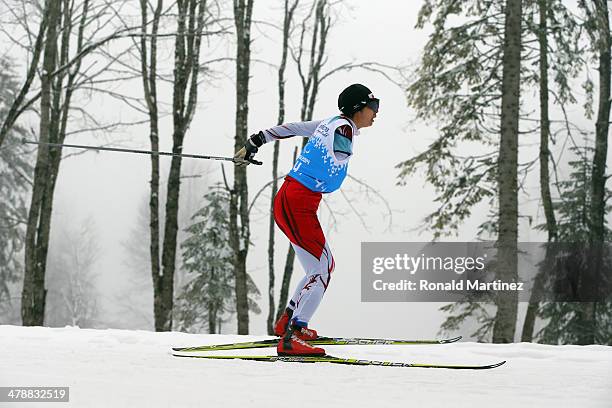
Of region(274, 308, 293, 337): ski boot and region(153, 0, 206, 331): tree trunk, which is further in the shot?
region(153, 0, 206, 331): tree trunk

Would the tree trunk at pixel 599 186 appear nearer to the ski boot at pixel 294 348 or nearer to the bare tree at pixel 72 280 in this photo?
the ski boot at pixel 294 348

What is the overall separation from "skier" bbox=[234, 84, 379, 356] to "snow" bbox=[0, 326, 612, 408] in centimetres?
43

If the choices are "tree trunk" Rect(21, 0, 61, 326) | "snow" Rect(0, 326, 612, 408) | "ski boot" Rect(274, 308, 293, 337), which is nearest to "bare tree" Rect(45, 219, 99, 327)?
"tree trunk" Rect(21, 0, 61, 326)

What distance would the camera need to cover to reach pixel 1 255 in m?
24.6

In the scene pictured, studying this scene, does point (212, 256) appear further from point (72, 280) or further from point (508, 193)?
point (72, 280)

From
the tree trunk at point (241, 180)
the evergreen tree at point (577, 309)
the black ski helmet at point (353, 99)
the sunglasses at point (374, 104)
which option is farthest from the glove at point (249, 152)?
the evergreen tree at point (577, 309)

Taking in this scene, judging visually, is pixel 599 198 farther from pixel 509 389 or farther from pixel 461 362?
pixel 509 389

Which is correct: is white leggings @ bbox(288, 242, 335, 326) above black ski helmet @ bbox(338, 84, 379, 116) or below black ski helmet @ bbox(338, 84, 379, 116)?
below

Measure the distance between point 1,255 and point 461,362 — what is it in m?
24.2

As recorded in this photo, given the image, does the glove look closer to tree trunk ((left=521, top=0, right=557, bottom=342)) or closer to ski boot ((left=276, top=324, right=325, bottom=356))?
ski boot ((left=276, top=324, right=325, bottom=356))

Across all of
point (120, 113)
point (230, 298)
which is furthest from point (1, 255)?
point (120, 113)

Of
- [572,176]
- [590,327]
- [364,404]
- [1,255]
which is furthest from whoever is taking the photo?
[1,255]

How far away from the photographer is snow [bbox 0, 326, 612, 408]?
2896mm

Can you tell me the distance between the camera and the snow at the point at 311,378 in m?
2.90
